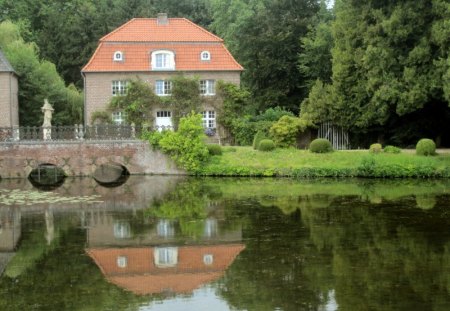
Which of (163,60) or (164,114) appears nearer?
(164,114)

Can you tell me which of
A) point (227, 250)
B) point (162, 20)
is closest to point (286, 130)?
point (162, 20)

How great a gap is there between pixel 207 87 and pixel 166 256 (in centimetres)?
2713

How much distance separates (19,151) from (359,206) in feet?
61.1

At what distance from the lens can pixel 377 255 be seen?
13.1 meters

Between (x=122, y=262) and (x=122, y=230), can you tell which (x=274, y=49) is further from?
(x=122, y=262)

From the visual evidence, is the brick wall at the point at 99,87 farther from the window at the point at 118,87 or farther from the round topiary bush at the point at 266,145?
the round topiary bush at the point at 266,145

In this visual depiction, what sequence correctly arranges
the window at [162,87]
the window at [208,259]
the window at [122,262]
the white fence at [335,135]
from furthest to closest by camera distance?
the window at [162,87] < the white fence at [335,135] < the window at [208,259] < the window at [122,262]

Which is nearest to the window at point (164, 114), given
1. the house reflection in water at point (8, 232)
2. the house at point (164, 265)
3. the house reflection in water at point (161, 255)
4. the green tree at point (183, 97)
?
the green tree at point (183, 97)

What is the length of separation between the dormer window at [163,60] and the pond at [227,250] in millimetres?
16805

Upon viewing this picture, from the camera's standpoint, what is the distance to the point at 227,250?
13.9 metres

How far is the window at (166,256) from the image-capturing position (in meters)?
12.8

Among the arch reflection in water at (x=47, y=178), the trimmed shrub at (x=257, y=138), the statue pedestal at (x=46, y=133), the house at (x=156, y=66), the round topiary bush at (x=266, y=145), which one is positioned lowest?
the arch reflection in water at (x=47, y=178)

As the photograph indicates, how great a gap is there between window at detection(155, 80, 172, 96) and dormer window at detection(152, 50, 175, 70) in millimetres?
842

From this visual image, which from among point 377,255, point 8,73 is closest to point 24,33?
point 8,73
